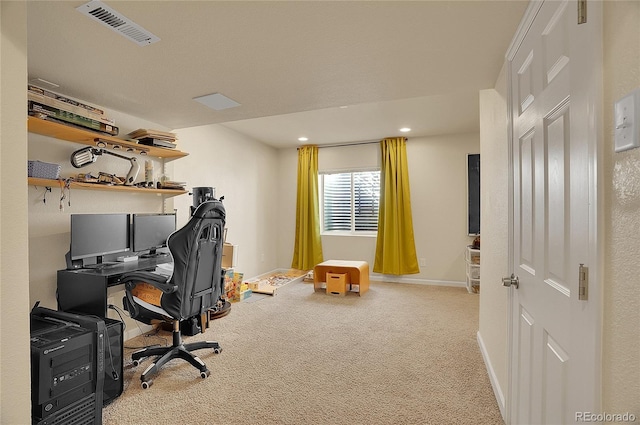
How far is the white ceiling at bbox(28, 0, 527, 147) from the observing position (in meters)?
1.48

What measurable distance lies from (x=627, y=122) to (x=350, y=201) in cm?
530

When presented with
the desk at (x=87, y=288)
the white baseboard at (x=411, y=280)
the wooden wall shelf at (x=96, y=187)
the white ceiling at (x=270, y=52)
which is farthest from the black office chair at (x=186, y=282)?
the white baseboard at (x=411, y=280)

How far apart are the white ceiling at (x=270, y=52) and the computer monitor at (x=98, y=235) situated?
0.98 meters

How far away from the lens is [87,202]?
2.74 metres

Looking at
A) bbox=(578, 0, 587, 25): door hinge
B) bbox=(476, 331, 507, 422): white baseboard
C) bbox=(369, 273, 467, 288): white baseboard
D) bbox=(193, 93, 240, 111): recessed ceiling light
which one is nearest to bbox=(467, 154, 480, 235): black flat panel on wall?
bbox=(369, 273, 467, 288): white baseboard

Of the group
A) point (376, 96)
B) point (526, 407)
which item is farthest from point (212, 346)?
point (376, 96)

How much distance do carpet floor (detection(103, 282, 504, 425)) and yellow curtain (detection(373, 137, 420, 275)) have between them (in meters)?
1.51

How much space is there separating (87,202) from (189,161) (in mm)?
1402

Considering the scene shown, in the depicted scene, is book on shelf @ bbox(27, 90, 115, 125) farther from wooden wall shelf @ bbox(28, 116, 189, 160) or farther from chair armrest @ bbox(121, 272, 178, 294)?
chair armrest @ bbox(121, 272, 178, 294)

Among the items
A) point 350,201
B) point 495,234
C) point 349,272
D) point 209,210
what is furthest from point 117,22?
point 350,201

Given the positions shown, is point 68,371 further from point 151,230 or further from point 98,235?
point 151,230

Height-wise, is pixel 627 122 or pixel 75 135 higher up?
pixel 75 135

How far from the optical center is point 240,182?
16.7 feet

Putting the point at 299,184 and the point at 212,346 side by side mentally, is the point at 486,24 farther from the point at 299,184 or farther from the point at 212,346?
the point at 299,184
